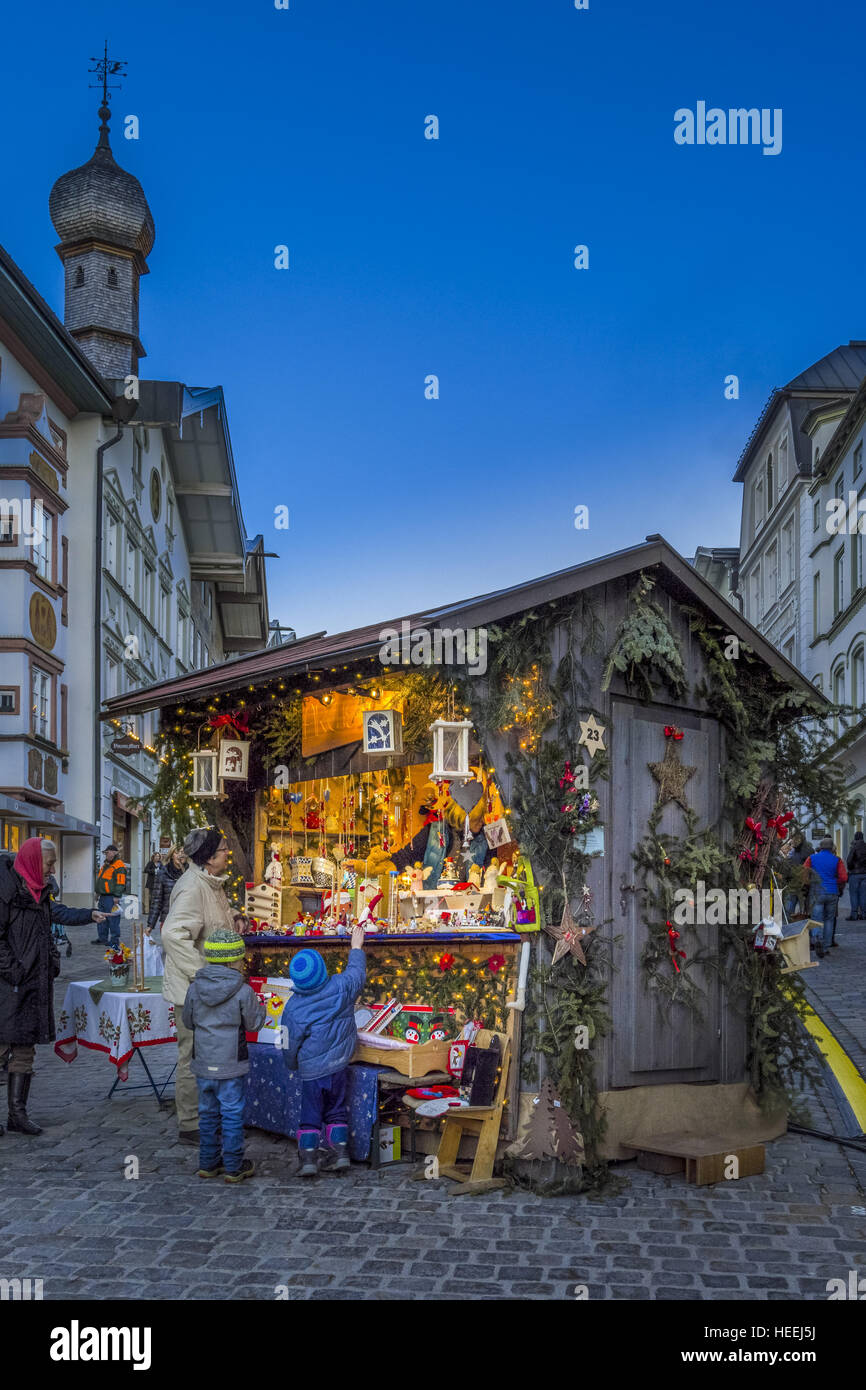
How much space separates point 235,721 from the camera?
36.0 ft

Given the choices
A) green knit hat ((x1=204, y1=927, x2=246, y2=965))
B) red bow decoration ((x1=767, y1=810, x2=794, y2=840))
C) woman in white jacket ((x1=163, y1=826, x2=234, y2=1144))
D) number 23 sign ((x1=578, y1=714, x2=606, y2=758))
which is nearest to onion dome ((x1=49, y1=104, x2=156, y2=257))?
woman in white jacket ((x1=163, y1=826, x2=234, y2=1144))

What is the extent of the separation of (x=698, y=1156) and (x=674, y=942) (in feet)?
→ 4.87

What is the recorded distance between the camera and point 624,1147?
806 centimetres

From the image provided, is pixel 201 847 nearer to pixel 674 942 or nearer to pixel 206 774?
pixel 206 774

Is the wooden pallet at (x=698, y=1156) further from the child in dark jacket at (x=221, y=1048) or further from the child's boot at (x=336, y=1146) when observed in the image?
the child in dark jacket at (x=221, y=1048)

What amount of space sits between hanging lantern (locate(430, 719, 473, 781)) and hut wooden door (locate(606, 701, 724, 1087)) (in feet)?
3.24

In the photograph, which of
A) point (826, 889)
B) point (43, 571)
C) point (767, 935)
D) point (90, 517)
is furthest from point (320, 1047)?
point (90, 517)

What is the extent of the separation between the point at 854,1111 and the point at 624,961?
2.74 metres

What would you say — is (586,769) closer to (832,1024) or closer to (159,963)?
(159,963)

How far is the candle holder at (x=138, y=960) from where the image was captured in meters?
9.83

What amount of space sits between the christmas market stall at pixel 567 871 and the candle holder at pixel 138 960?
0.82 metres

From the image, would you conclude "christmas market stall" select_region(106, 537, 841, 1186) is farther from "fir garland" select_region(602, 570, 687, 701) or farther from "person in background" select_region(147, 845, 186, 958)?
"person in background" select_region(147, 845, 186, 958)

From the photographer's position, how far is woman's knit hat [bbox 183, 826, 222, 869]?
8.66 metres

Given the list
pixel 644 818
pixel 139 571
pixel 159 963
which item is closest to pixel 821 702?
pixel 644 818
